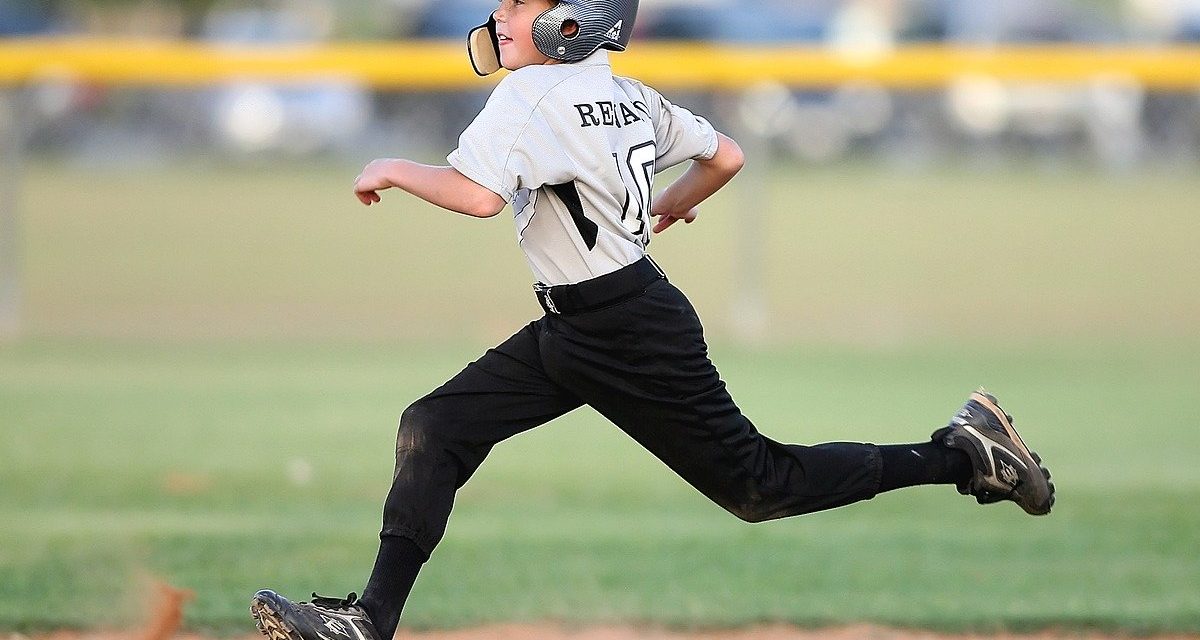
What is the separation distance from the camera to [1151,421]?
29.1ft

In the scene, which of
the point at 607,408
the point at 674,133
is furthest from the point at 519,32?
the point at 607,408

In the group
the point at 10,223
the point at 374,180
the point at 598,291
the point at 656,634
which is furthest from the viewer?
the point at 10,223

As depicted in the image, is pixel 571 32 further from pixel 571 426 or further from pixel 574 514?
pixel 571 426

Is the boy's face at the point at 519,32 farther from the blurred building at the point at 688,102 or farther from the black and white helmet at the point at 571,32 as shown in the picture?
the blurred building at the point at 688,102

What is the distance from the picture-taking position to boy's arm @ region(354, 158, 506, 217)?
13.5 ft

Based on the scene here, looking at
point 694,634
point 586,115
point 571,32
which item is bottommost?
point 694,634

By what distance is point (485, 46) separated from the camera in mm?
4555

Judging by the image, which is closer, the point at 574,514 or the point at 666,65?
the point at 574,514

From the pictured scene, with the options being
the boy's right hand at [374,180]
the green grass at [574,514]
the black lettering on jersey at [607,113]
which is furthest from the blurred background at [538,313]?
the black lettering on jersey at [607,113]

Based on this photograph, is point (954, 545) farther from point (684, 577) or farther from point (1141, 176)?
point (1141, 176)

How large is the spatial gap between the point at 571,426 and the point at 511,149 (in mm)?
5088

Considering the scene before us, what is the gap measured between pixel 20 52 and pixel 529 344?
8.36 meters

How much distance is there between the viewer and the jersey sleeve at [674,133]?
4664 millimetres

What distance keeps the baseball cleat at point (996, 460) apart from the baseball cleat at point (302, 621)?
1.81 m
